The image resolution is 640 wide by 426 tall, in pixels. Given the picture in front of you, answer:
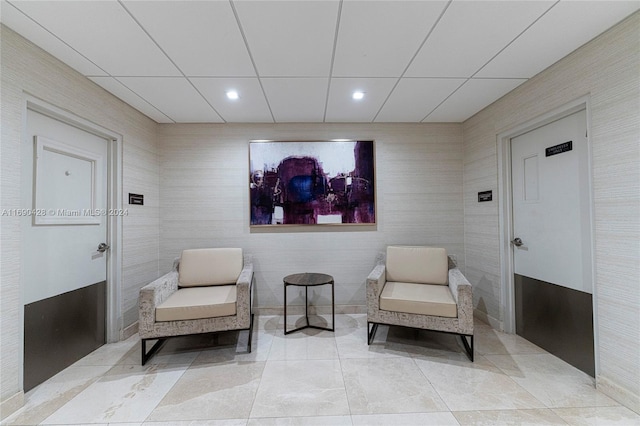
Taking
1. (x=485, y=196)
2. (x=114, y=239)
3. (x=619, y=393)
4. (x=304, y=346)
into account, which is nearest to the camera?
(x=619, y=393)

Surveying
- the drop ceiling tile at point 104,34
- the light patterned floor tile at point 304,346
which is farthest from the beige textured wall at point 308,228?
the drop ceiling tile at point 104,34

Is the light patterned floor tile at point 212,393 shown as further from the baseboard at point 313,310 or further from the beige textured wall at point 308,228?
the beige textured wall at point 308,228

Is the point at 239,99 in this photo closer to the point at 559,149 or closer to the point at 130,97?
the point at 130,97

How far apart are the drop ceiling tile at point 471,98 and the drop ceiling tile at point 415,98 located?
11 cm

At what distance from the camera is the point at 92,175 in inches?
104

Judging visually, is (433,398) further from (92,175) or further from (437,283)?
(92,175)

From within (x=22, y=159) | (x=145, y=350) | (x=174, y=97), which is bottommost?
(x=145, y=350)

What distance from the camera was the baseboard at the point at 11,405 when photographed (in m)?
1.70

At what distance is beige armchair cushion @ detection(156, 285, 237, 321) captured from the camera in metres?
2.39

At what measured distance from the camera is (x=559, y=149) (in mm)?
2373

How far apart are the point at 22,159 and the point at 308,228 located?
268cm

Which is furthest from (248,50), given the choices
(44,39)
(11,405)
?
(11,405)

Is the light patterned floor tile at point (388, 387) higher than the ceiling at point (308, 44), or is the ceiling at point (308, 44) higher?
the ceiling at point (308, 44)

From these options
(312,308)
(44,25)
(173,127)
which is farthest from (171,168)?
(312,308)
